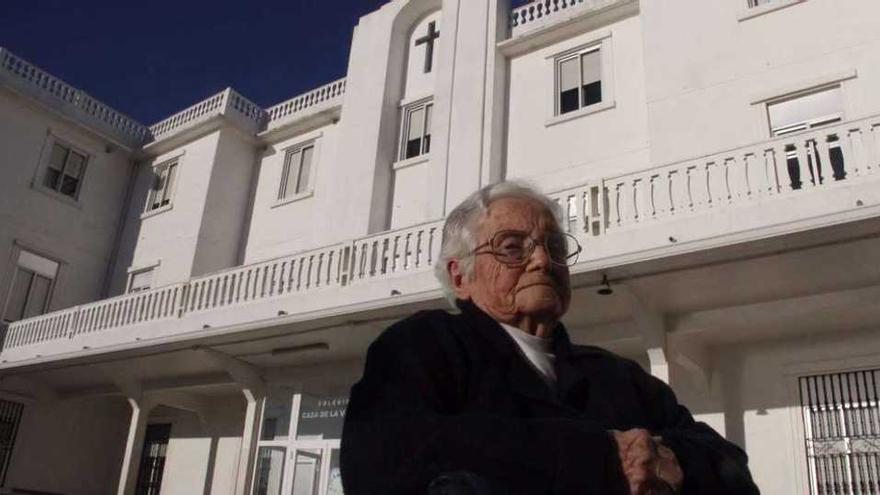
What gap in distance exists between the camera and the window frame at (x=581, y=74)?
12.4 metres

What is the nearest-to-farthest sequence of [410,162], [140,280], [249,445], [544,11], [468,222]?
[468,222] → [249,445] → [544,11] → [410,162] → [140,280]

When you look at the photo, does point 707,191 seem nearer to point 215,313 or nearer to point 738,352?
point 738,352

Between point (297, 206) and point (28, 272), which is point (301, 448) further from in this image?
point (28, 272)

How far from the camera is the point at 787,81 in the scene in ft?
32.8

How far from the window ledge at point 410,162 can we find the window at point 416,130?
0.23 meters

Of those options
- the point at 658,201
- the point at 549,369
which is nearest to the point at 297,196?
the point at 658,201

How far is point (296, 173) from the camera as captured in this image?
54.7 feet

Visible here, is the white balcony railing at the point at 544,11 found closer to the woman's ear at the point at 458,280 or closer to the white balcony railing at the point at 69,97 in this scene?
the white balcony railing at the point at 69,97

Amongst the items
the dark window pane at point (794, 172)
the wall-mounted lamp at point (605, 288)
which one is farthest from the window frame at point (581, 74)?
the wall-mounted lamp at point (605, 288)

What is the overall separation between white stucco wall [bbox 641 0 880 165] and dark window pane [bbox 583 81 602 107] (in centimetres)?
141

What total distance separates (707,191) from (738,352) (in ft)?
8.58

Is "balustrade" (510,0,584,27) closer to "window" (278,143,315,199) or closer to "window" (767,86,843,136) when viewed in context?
"window" (767,86,843,136)

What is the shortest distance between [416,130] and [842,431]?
31.2 feet

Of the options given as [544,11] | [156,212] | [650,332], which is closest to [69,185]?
[156,212]
